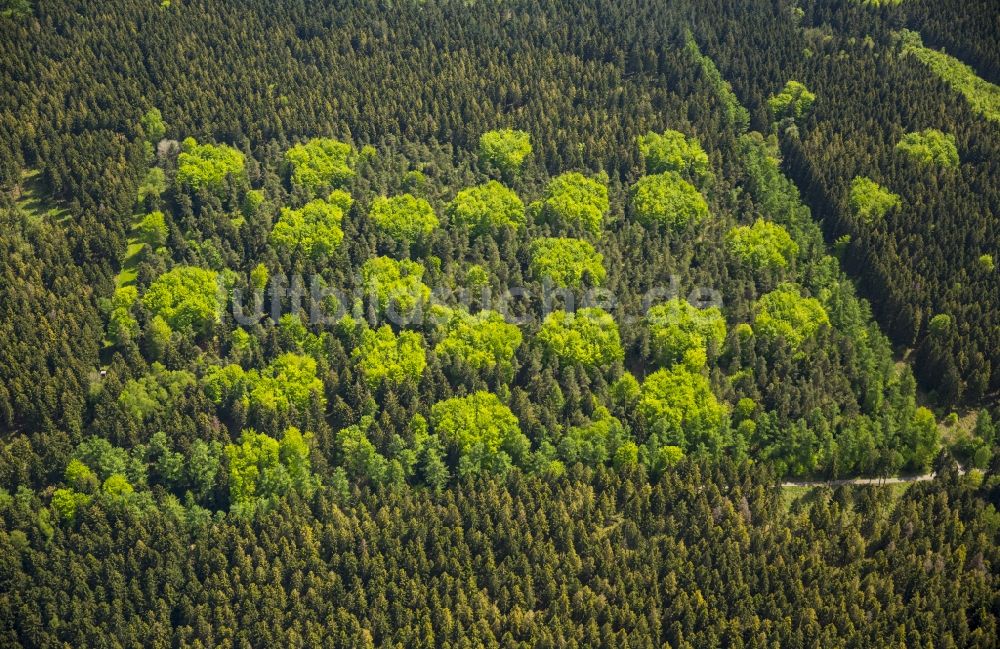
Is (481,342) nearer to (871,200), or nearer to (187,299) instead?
(187,299)

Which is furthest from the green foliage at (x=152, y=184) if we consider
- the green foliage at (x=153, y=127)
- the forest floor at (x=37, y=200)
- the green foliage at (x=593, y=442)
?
the green foliage at (x=593, y=442)

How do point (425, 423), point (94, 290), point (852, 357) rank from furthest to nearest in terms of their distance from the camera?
point (94, 290) → point (852, 357) → point (425, 423)

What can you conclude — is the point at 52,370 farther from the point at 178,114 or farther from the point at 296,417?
the point at 178,114

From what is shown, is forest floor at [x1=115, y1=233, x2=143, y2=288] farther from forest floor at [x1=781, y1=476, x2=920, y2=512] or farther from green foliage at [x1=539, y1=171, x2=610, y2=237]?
forest floor at [x1=781, y1=476, x2=920, y2=512]

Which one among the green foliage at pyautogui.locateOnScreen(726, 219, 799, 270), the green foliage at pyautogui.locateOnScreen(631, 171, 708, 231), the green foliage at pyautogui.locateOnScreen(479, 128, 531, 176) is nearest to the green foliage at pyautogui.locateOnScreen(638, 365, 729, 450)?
the green foliage at pyautogui.locateOnScreen(726, 219, 799, 270)

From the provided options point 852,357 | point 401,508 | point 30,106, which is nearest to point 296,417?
point 401,508

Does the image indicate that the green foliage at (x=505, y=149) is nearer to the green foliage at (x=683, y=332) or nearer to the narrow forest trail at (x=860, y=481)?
the green foliage at (x=683, y=332)
